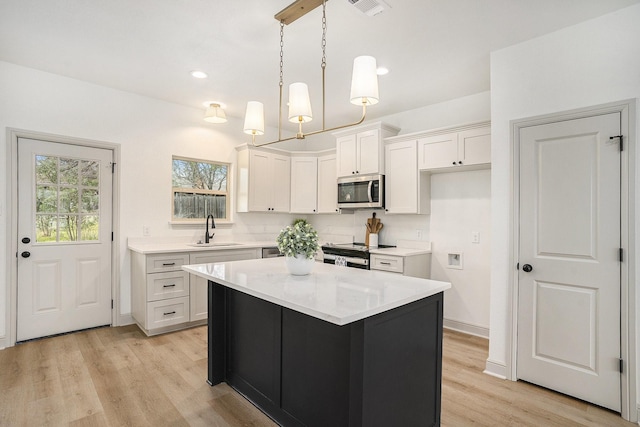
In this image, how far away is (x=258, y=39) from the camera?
276 cm

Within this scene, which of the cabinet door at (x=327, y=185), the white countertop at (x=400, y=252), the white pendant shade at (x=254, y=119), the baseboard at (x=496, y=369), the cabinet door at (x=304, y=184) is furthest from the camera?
the cabinet door at (x=304, y=184)

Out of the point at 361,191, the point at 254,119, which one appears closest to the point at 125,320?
the point at 254,119

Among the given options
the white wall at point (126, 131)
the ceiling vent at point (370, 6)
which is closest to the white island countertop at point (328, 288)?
the ceiling vent at point (370, 6)

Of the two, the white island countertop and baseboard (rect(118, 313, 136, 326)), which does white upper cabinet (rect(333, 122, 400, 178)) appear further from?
baseboard (rect(118, 313, 136, 326))

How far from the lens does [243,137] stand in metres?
5.12

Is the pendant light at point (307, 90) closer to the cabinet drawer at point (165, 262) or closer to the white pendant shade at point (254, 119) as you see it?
the white pendant shade at point (254, 119)

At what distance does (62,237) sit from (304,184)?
308 centimetres

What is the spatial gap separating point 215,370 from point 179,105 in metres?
3.32

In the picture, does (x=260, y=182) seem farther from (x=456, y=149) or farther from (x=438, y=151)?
(x=456, y=149)

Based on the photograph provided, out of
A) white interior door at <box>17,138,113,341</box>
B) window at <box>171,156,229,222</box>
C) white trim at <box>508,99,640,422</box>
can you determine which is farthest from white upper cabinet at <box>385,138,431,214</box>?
white interior door at <box>17,138,113,341</box>

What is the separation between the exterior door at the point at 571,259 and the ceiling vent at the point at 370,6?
148cm

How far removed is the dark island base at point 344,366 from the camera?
1.59m

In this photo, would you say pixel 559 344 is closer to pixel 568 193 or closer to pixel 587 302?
pixel 587 302

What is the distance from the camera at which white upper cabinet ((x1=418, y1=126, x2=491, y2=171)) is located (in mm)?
3487
